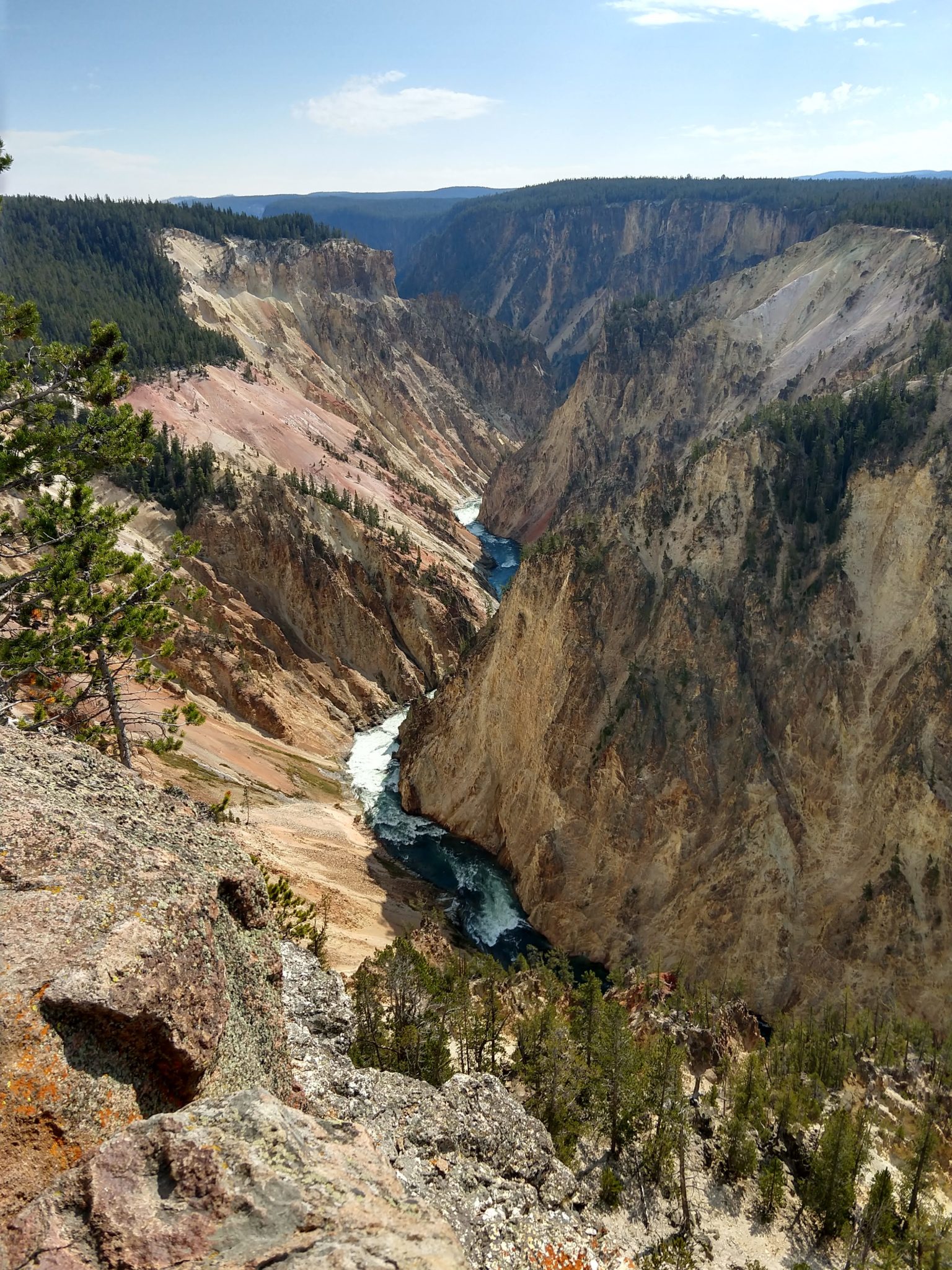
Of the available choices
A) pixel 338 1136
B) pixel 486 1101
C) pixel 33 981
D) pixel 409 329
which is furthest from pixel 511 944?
pixel 409 329

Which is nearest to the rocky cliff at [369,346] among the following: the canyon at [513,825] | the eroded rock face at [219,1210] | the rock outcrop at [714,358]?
the canyon at [513,825]

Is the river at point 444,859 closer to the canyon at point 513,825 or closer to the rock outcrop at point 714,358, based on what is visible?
the canyon at point 513,825

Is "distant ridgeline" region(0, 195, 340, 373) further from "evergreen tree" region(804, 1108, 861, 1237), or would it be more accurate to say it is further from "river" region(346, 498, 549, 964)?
"evergreen tree" region(804, 1108, 861, 1237)

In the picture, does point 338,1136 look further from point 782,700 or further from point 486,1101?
point 782,700

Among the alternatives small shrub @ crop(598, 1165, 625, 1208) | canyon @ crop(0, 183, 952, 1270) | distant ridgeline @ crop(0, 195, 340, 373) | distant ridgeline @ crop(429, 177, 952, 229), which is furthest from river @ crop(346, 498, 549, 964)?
distant ridgeline @ crop(429, 177, 952, 229)

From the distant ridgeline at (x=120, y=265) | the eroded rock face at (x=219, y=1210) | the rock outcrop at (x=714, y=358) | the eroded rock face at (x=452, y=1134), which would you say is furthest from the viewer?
the distant ridgeline at (x=120, y=265)

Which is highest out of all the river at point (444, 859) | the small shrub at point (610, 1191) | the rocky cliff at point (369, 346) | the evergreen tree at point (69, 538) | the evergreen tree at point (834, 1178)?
the rocky cliff at point (369, 346)

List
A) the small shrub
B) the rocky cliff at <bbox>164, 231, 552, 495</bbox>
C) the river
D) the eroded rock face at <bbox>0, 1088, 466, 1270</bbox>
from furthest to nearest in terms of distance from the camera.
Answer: the rocky cliff at <bbox>164, 231, 552, 495</bbox> < the river < the small shrub < the eroded rock face at <bbox>0, 1088, 466, 1270</bbox>
